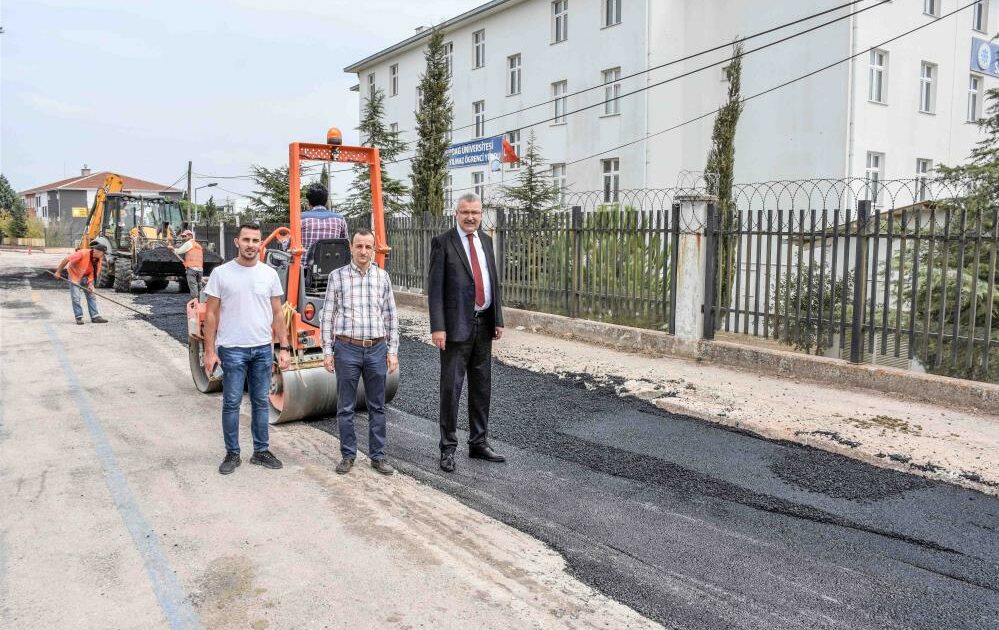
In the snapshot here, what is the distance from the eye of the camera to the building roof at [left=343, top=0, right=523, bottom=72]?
105 feet

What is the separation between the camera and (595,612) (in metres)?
3.68

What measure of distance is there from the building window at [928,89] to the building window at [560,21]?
12.4 metres

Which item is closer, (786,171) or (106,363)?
(106,363)

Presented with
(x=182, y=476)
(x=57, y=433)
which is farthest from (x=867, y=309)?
(x=57, y=433)

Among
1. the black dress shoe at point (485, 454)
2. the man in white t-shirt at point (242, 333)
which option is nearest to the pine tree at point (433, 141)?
the man in white t-shirt at point (242, 333)

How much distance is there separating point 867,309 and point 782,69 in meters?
17.5

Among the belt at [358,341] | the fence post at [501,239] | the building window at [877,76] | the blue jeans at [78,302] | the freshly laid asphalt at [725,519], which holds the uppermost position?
the building window at [877,76]

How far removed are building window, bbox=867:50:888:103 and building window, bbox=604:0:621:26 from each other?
8.46 m

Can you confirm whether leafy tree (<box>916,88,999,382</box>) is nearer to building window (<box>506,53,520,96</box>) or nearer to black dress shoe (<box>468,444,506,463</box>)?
black dress shoe (<box>468,444,506,463</box>)

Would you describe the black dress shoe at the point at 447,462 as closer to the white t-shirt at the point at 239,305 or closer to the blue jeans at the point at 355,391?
the blue jeans at the point at 355,391

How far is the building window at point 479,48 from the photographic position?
3403 centimetres

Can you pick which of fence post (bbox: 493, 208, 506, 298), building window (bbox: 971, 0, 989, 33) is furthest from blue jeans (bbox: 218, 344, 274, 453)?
building window (bbox: 971, 0, 989, 33)

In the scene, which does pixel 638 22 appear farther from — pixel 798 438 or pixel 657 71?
pixel 798 438

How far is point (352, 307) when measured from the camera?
5.76m
